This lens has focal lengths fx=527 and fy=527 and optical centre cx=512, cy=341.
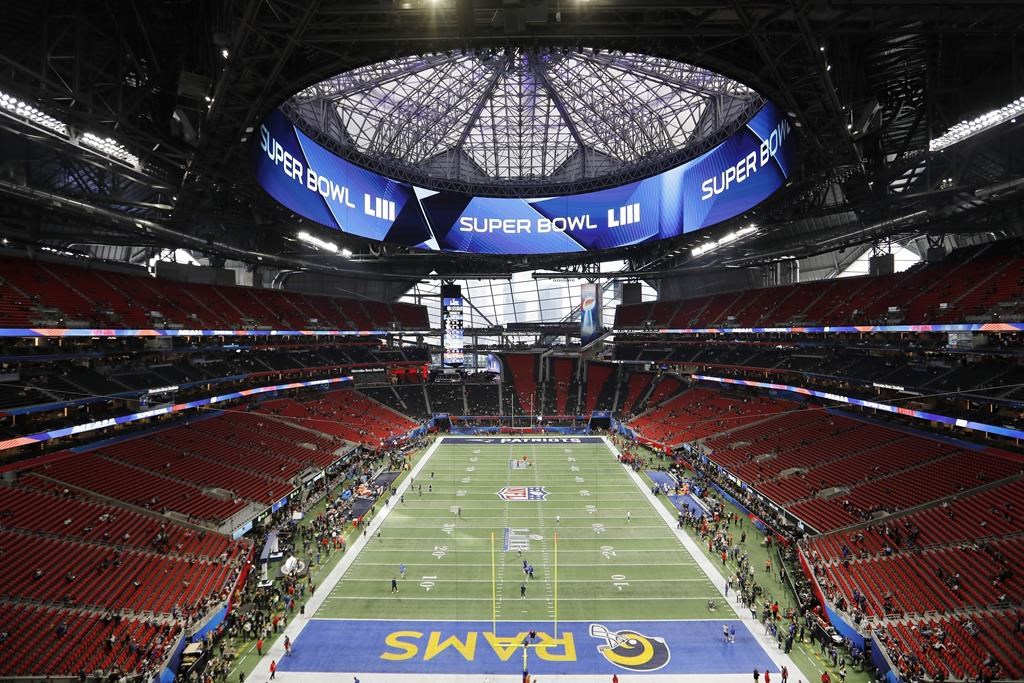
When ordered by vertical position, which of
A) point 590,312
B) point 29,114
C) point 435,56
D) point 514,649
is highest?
point 435,56

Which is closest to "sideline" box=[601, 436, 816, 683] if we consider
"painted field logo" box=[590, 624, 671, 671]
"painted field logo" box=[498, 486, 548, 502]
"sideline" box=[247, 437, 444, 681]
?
"painted field logo" box=[590, 624, 671, 671]

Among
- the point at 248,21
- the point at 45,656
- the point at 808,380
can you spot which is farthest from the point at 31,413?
the point at 808,380

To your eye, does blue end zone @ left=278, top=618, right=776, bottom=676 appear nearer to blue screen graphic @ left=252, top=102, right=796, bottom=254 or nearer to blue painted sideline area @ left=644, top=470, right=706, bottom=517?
blue painted sideline area @ left=644, top=470, right=706, bottom=517

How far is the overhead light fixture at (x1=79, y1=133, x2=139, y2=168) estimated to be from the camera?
2019 centimetres

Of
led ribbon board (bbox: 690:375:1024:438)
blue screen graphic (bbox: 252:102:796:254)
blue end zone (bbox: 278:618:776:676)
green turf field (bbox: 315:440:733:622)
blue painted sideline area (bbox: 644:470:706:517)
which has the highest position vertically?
blue screen graphic (bbox: 252:102:796:254)

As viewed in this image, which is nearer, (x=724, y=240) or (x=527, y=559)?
(x=527, y=559)

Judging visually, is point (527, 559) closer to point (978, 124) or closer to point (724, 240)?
point (978, 124)

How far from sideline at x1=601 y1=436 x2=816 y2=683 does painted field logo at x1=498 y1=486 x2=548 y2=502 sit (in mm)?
6573

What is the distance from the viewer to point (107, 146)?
20797 millimetres

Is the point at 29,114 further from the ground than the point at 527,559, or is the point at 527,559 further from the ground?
the point at 29,114

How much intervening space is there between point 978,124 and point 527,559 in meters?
25.3

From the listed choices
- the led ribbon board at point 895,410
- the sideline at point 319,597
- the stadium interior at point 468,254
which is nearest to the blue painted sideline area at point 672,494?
the stadium interior at point 468,254

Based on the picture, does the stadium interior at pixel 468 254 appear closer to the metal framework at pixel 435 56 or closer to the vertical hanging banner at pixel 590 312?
the metal framework at pixel 435 56

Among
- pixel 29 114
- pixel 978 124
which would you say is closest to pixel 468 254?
pixel 29 114
